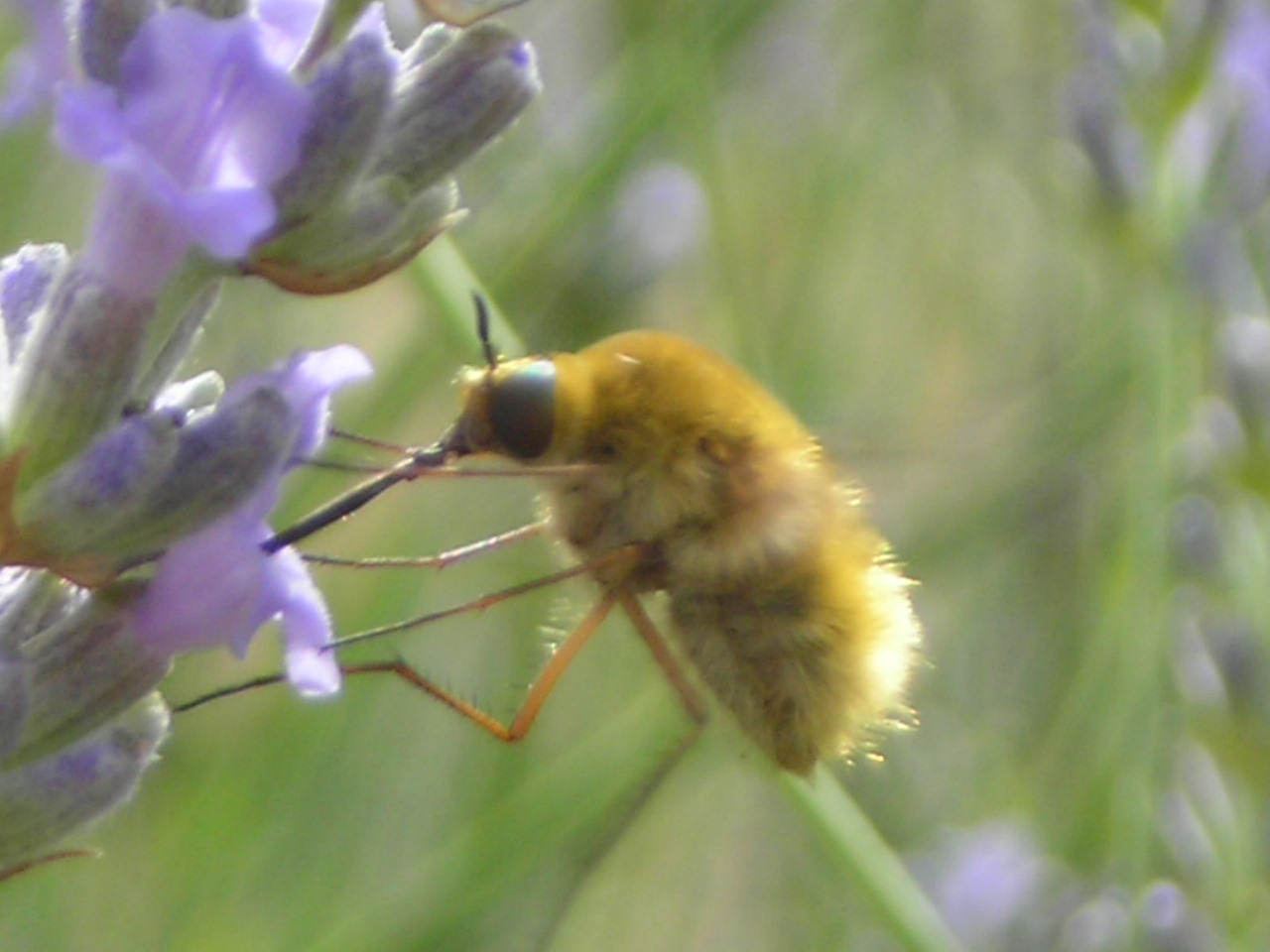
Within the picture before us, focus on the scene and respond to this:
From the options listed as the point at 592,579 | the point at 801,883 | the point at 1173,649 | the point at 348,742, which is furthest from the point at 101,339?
the point at 801,883

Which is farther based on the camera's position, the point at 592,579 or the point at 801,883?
the point at 801,883

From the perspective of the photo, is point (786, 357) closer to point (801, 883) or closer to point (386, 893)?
point (801, 883)

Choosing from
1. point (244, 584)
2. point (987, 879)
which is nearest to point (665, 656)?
point (244, 584)

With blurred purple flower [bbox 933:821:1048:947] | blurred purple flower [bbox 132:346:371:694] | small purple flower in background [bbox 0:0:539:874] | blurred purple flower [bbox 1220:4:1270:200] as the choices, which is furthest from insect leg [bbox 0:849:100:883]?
blurred purple flower [bbox 1220:4:1270:200]

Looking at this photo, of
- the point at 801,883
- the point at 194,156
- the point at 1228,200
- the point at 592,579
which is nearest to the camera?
the point at 194,156

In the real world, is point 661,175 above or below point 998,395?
above

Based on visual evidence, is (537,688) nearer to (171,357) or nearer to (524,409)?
(524,409)

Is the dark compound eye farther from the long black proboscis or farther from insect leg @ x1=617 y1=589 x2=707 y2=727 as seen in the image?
insect leg @ x1=617 y1=589 x2=707 y2=727
